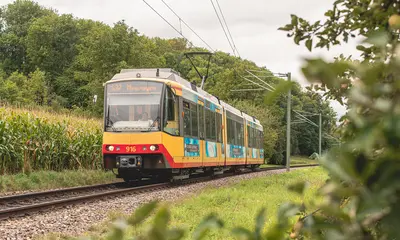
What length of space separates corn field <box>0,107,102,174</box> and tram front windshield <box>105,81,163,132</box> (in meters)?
3.10

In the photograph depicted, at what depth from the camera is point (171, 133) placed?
15438 mm

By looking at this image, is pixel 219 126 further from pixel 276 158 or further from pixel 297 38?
pixel 276 158

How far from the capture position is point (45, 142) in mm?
17641

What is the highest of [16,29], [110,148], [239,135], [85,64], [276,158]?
[16,29]

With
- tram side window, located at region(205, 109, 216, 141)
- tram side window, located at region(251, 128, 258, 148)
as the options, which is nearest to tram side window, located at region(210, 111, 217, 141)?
tram side window, located at region(205, 109, 216, 141)

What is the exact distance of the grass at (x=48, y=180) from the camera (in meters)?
14.0

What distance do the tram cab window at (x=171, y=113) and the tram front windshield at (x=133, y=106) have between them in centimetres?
24

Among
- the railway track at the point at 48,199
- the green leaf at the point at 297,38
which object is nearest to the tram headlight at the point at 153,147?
the railway track at the point at 48,199

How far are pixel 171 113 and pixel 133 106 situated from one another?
116cm

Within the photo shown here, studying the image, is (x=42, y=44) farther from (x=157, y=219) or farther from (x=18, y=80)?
(x=157, y=219)

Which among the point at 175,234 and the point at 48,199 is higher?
the point at 175,234

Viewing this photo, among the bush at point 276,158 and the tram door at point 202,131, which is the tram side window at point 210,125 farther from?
the bush at point 276,158

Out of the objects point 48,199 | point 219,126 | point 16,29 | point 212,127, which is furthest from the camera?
point 16,29

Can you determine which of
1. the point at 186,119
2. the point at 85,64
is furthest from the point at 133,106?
the point at 85,64
